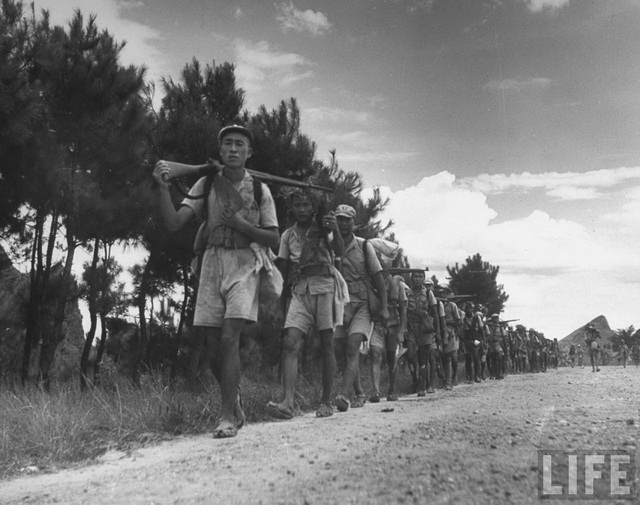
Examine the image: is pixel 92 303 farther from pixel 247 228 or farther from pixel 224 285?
pixel 247 228

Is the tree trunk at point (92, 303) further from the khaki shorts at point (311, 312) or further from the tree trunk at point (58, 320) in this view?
the khaki shorts at point (311, 312)

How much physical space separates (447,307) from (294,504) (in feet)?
42.8

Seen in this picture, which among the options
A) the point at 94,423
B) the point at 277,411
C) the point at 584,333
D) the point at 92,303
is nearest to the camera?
the point at 94,423

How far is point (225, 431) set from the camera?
4.29 metres

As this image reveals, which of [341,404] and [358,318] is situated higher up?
[358,318]

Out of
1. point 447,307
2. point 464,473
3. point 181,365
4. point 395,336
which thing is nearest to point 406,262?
point 447,307

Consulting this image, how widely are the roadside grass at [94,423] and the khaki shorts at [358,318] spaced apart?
5.00ft

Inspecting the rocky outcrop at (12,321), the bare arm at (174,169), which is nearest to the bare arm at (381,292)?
the bare arm at (174,169)

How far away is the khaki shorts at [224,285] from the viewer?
460 centimetres

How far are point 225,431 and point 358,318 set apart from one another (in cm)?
294

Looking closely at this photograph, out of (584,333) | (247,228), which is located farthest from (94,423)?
(584,333)

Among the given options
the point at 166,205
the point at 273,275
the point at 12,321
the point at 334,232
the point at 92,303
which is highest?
the point at 334,232
